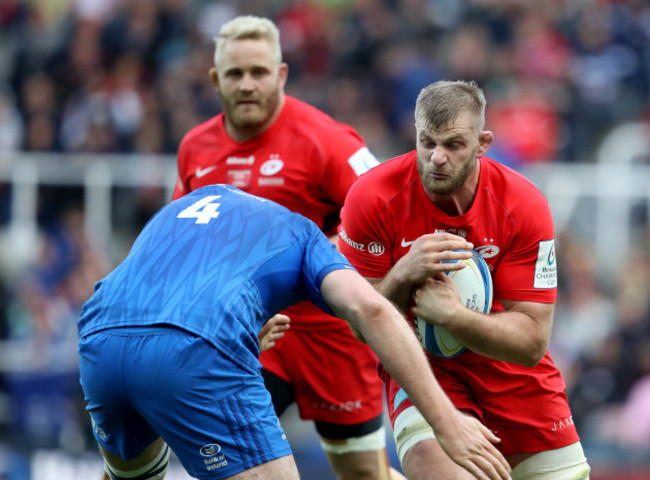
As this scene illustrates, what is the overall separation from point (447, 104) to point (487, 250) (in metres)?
0.73

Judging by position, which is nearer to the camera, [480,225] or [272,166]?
[480,225]

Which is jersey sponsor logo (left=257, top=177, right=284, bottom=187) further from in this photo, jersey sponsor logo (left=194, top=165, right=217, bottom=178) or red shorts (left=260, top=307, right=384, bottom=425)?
red shorts (left=260, top=307, right=384, bottom=425)

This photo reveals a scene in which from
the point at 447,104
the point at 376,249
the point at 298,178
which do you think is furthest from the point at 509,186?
the point at 298,178

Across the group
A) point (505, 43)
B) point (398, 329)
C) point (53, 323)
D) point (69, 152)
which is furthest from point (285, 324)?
point (505, 43)

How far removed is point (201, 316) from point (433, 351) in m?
1.35

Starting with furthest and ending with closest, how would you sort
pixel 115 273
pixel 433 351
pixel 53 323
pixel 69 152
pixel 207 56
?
pixel 207 56
pixel 69 152
pixel 53 323
pixel 433 351
pixel 115 273

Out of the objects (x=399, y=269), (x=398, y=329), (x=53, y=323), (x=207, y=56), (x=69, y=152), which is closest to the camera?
(x=398, y=329)

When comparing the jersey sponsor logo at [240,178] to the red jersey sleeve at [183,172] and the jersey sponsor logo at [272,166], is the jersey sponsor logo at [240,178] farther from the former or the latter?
the red jersey sleeve at [183,172]

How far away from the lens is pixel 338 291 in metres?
4.23

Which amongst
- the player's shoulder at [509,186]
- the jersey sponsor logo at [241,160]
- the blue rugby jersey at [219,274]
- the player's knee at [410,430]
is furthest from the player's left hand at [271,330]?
the jersey sponsor logo at [241,160]

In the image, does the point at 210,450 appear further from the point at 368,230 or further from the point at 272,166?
the point at 272,166

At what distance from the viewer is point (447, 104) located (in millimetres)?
4758

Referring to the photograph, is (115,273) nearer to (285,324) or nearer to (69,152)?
(285,324)

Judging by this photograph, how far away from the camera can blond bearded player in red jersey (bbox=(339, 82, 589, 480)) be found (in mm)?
4754
